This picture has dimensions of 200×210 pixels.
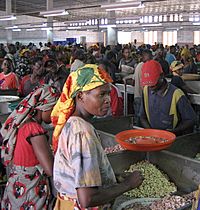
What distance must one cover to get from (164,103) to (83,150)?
1743 mm

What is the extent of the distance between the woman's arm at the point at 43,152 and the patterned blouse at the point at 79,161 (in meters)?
0.36

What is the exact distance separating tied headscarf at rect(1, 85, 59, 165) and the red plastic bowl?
1.89ft

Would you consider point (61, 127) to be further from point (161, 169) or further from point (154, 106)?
point (154, 106)

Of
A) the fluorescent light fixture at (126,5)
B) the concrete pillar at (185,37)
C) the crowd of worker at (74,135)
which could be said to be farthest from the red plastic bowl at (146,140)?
the concrete pillar at (185,37)

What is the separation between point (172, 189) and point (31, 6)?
19036mm

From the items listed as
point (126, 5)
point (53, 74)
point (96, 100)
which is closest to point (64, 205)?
point (96, 100)

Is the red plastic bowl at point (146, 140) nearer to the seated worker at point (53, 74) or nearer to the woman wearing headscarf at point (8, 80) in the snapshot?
the seated worker at point (53, 74)

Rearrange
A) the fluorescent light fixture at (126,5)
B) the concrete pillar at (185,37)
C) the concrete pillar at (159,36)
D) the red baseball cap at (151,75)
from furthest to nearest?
the concrete pillar at (159,36) < the concrete pillar at (185,37) < the fluorescent light fixture at (126,5) < the red baseball cap at (151,75)

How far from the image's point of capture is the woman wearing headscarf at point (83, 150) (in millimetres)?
1488

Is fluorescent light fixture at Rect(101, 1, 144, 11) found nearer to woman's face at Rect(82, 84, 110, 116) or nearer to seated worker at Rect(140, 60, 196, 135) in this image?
seated worker at Rect(140, 60, 196, 135)

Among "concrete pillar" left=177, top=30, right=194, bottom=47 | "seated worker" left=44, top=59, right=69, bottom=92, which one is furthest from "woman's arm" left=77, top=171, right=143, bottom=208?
"concrete pillar" left=177, top=30, right=194, bottom=47

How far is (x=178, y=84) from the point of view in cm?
437

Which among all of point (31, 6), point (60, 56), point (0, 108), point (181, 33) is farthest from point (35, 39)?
point (0, 108)

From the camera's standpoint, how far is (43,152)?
2.02m
